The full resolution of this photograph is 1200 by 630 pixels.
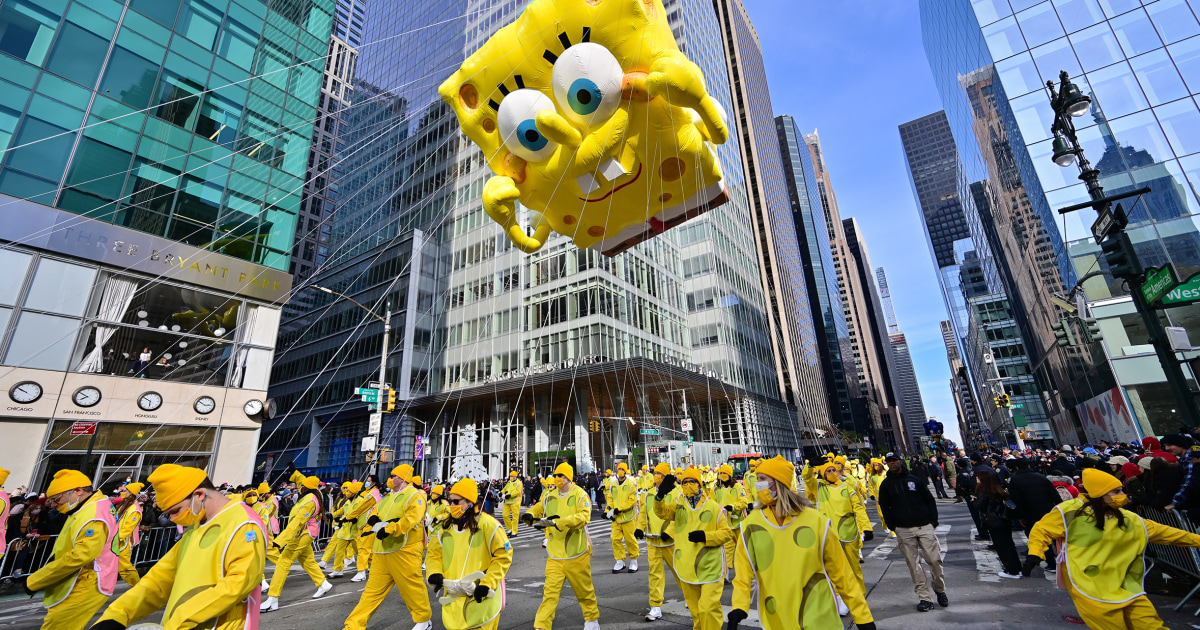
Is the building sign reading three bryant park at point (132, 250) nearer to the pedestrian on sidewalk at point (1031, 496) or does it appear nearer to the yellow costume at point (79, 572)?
the yellow costume at point (79, 572)

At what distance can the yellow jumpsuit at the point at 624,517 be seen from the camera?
9859mm

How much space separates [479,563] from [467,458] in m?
30.0

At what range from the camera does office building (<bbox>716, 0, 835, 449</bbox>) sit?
2694 inches

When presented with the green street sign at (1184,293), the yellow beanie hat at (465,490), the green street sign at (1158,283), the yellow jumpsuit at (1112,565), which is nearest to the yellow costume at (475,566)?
the yellow beanie hat at (465,490)

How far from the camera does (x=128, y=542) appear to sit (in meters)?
7.80

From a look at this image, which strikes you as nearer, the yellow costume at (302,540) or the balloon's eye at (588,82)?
the balloon's eye at (588,82)

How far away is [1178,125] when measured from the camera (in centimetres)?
2234

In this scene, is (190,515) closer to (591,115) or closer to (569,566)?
(569,566)

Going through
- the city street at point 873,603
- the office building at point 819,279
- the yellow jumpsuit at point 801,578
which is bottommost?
the city street at point 873,603

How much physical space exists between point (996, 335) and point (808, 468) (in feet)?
246

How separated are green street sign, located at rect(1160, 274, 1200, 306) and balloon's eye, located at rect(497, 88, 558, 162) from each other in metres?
10.3

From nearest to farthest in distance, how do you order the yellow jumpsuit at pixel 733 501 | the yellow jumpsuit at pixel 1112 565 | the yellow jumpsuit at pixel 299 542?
the yellow jumpsuit at pixel 1112 565, the yellow jumpsuit at pixel 733 501, the yellow jumpsuit at pixel 299 542

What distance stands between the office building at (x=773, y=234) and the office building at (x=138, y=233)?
55.2 meters

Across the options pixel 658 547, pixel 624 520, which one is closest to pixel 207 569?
pixel 658 547
